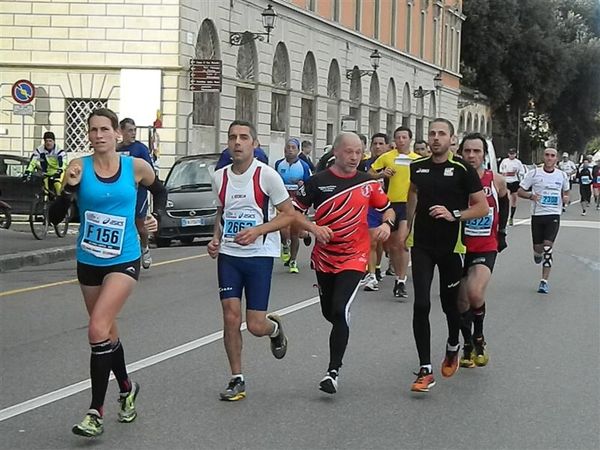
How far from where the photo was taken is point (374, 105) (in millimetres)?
52438

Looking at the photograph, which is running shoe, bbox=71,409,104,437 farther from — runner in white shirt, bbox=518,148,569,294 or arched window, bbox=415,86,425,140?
arched window, bbox=415,86,425,140

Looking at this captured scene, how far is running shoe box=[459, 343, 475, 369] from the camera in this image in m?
9.16

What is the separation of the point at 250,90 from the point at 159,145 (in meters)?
6.21

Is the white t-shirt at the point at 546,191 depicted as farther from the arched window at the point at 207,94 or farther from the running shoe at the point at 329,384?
the arched window at the point at 207,94

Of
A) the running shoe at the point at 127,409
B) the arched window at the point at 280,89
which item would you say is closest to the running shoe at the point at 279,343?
the running shoe at the point at 127,409

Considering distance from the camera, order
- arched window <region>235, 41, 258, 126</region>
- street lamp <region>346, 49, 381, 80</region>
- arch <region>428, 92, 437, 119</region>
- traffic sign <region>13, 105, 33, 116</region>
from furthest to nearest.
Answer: arch <region>428, 92, 437, 119</region>, street lamp <region>346, 49, 381, 80</region>, arched window <region>235, 41, 258, 126</region>, traffic sign <region>13, 105, 33, 116</region>

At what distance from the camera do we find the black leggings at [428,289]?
26.8 ft

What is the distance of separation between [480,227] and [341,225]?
4.82 ft

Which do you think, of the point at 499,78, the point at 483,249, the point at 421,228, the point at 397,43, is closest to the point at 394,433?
the point at 421,228

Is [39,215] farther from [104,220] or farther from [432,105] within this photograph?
[432,105]

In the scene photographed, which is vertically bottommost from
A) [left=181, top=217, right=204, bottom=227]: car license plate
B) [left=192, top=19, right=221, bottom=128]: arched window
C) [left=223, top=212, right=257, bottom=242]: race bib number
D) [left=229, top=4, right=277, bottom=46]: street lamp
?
[left=181, top=217, right=204, bottom=227]: car license plate

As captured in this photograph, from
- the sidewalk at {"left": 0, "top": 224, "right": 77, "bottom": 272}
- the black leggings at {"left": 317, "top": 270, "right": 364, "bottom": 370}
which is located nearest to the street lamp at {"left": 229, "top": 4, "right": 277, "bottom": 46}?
the sidewalk at {"left": 0, "top": 224, "right": 77, "bottom": 272}

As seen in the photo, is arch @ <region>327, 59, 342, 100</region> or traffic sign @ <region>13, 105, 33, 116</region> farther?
arch @ <region>327, 59, 342, 100</region>

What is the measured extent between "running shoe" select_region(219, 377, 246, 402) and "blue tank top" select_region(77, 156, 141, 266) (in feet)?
4.26
